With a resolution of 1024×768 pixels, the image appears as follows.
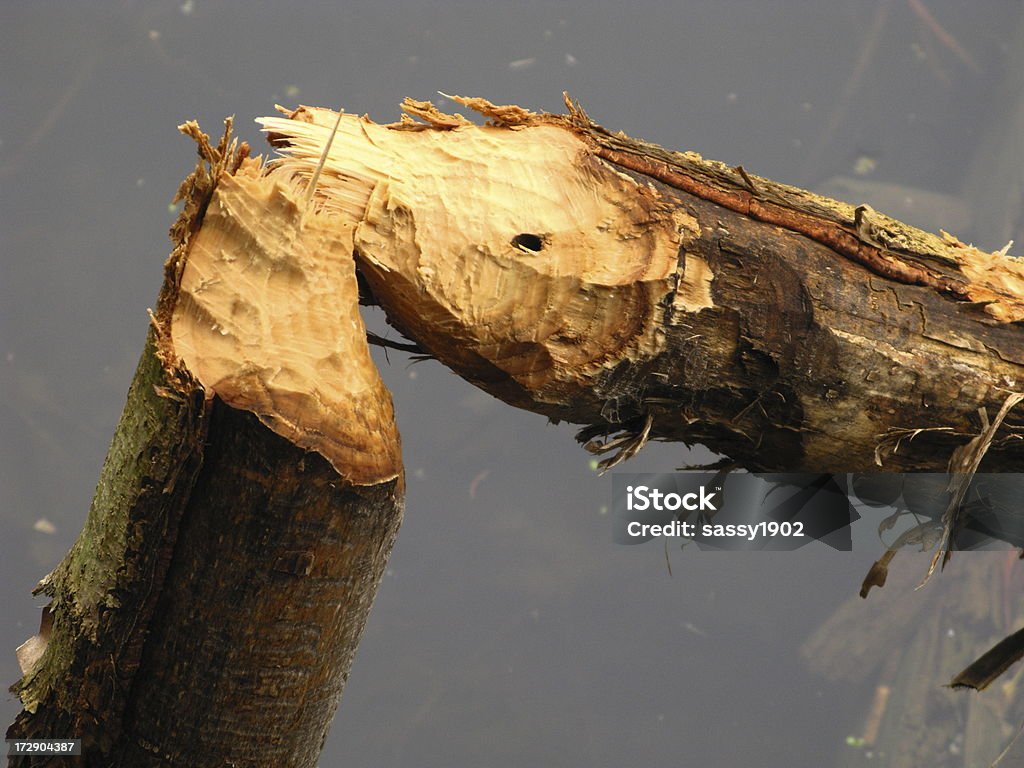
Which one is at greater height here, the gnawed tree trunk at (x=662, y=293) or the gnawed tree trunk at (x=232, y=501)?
the gnawed tree trunk at (x=662, y=293)

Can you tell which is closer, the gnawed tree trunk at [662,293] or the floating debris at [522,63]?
the gnawed tree trunk at [662,293]

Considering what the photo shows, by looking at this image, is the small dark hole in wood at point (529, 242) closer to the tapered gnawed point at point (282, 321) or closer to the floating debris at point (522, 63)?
the tapered gnawed point at point (282, 321)

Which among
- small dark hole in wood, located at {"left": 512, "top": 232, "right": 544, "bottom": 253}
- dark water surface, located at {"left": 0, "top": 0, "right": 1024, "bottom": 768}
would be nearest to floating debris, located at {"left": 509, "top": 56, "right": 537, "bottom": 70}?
dark water surface, located at {"left": 0, "top": 0, "right": 1024, "bottom": 768}

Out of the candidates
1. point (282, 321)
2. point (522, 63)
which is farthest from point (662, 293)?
point (522, 63)

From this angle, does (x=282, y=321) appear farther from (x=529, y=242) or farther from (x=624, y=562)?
(x=624, y=562)

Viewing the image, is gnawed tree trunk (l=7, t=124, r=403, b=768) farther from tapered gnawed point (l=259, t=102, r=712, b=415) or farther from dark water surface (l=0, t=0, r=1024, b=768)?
dark water surface (l=0, t=0, r=1024, b=768)

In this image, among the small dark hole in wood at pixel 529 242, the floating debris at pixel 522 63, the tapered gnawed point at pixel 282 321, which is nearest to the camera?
the tapered gnawed point at pixel 282 321

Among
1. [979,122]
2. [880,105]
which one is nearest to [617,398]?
[880,105]

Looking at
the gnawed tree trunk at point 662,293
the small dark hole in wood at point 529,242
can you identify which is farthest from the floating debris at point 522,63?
the small dark hole in wood at point 529,242

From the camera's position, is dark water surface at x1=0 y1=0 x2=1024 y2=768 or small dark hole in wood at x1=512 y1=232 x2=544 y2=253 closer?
small dark hole in wood at x1=512 y1=232 x2=544 y2=253
